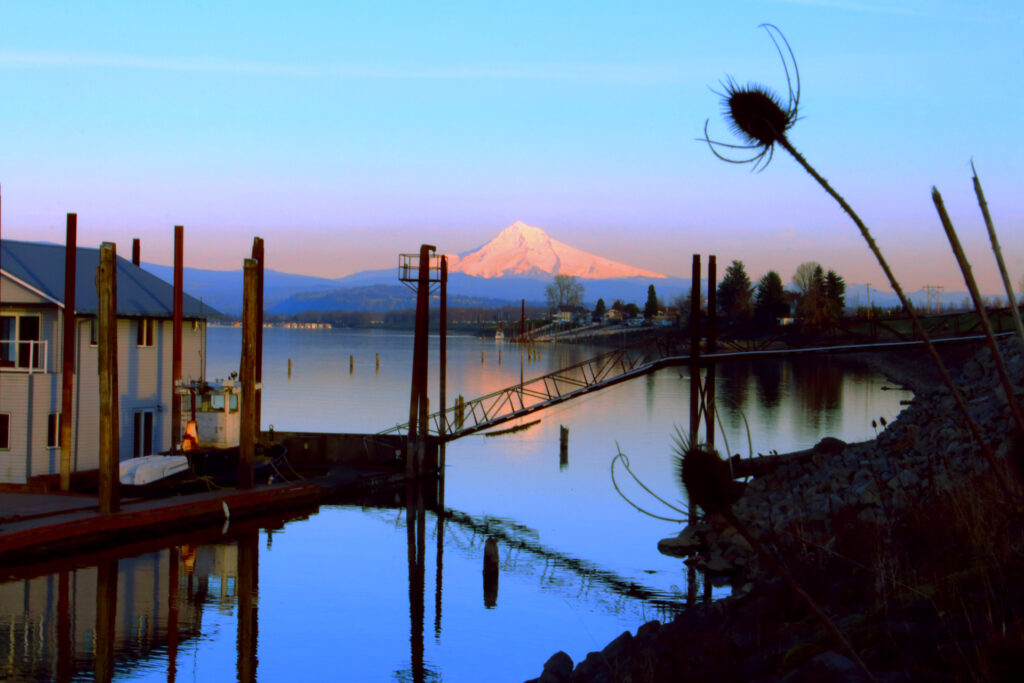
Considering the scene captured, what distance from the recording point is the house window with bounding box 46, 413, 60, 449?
2943 centimetres

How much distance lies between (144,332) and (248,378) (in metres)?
6.82

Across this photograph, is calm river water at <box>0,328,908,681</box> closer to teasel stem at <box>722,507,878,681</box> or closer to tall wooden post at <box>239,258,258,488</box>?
tall wooden post at <box>239,258,258,488</box>

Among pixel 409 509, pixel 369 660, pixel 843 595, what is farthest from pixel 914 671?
pixel 409 509

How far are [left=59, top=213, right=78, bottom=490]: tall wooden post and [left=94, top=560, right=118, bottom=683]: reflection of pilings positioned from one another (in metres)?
5.45

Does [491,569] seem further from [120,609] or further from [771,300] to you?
[771,300]

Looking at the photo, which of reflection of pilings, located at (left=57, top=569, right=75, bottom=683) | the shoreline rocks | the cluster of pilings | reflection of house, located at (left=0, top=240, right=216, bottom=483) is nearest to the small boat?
the cluster of pilings

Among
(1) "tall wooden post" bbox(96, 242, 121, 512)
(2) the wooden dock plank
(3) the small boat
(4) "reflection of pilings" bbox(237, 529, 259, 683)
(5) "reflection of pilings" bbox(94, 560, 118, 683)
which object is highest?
(1) "tall wooden post" bbox(96, 242, 121, 512)

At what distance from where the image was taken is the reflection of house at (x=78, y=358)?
28.8 metres

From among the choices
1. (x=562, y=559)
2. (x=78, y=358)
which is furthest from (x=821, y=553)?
(x=78, y=358)

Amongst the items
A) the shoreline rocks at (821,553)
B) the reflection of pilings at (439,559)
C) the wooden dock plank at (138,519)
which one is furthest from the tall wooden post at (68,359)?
the shoreline rocks at (821,553)

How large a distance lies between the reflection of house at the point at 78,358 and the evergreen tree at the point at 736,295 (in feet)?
392

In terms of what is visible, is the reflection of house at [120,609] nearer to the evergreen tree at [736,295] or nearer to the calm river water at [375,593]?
the calm river water at [375,593]

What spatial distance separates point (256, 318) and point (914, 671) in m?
25.1

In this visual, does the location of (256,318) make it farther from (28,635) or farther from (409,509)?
(28,635)
